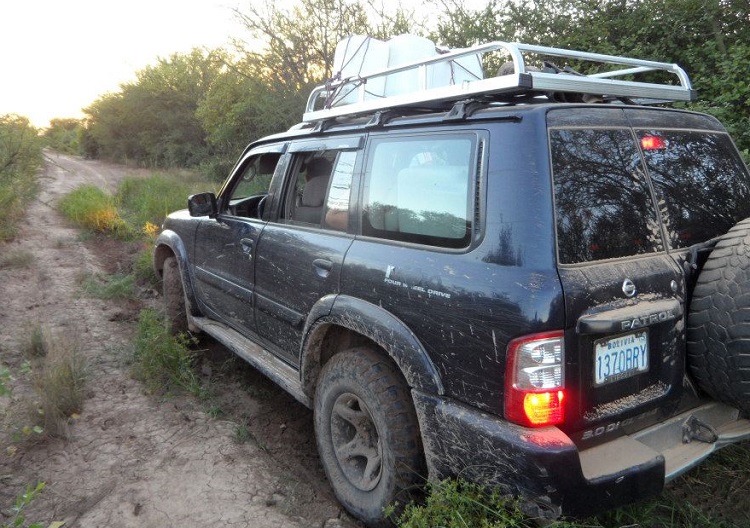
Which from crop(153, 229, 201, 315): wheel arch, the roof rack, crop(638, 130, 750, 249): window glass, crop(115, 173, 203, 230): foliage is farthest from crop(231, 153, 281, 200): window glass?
crop(115, 173, 203, 230): foliage

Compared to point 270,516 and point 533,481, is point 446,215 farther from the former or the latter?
point 270,516

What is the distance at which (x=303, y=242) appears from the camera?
3100 millimetres

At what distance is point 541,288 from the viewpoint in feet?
6.24

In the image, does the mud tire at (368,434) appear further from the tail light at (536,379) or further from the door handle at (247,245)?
the door handle at (247,245)

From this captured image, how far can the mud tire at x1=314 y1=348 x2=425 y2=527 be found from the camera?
241 cm

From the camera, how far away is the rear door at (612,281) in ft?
6.47

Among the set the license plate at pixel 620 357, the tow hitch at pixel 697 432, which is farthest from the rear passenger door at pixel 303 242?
the tow hitch at pixel 697 432

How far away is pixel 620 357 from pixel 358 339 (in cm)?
127

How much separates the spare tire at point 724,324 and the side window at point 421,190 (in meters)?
0.97

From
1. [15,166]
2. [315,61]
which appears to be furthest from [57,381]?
[315,61]

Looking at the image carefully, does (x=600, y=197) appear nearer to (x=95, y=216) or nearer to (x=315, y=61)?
(x=95, y=216)

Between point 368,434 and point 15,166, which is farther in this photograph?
point 15,166

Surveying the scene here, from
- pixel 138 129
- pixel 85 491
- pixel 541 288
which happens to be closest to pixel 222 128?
pixel 138 129

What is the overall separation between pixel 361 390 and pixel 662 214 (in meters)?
1.51
